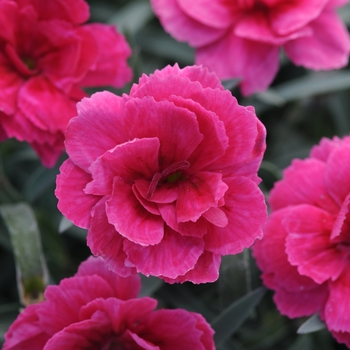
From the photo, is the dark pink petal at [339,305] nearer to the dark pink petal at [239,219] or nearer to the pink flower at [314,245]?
the pink flower at [314,245]

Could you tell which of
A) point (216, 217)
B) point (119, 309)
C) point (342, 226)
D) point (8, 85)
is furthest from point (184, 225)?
point (8, 85)

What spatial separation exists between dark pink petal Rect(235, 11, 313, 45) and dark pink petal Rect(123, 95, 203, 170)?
377 mm

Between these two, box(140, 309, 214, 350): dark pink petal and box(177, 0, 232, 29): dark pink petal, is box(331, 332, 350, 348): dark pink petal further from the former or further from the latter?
box(177, 0, 232, 29): dark pink petal

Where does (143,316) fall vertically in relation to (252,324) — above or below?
above

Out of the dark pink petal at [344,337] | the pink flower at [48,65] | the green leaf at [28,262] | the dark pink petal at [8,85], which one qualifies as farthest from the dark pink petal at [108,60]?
the dark pink petal at [344,337]

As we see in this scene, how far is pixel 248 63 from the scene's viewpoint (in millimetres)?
947

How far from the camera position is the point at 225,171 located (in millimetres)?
623

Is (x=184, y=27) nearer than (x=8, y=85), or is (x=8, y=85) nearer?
(x=8, y=85)

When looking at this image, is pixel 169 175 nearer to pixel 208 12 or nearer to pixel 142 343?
pixel 142 343

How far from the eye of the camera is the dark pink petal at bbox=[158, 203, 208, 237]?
0.59m

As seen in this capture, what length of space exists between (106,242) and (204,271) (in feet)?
0.35

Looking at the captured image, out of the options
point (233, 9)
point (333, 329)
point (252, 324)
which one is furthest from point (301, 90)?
point (333, 329)

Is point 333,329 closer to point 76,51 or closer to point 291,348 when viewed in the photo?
point 291,348

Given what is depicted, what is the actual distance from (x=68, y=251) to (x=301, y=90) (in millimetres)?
599
